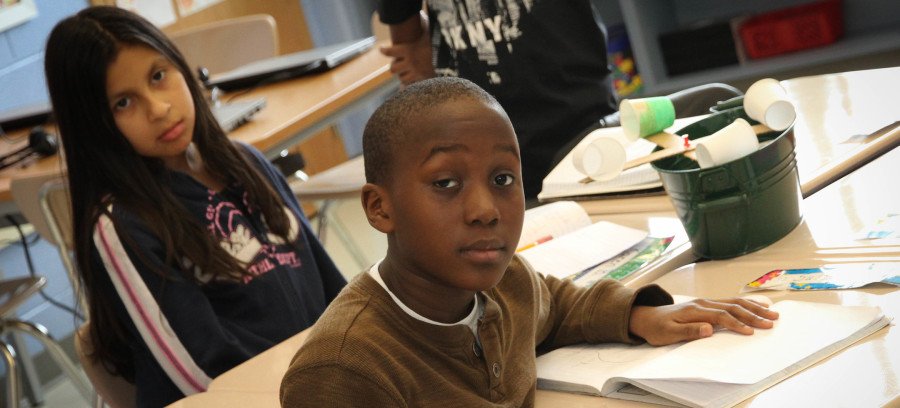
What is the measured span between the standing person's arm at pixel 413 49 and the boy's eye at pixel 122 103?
645mm

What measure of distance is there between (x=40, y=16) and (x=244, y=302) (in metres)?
2.67

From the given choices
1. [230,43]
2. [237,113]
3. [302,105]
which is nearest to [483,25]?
[302,105]

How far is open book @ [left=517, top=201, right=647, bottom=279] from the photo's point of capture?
139cm

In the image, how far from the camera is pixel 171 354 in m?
1.69

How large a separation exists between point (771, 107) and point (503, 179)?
501 mm

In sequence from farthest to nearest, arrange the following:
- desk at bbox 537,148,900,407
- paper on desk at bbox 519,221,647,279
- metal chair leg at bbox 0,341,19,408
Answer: metal chair leg at bbox 0,341,19,408
paper on desk at bbox 519,221,647,279
desk at bbox 537,148,900,407

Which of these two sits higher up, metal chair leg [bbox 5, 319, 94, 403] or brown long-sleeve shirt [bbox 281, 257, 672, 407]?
brown long-sleeve shirt [bbox 281, 257, 672, 407]

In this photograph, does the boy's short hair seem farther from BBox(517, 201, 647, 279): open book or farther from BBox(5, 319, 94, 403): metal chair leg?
BBox(5, 319, 94, 403): metal chair leg

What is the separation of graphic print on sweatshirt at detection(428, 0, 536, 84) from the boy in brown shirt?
101cm

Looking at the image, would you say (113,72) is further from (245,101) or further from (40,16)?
(40,16)

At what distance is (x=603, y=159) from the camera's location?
60.0 inches

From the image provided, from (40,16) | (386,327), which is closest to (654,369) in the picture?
(386,327)

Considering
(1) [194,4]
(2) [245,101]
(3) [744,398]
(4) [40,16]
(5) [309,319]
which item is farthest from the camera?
(1) [194,4]

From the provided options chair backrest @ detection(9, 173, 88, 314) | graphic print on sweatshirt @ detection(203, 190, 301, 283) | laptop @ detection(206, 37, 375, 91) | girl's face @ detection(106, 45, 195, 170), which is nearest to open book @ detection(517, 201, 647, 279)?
graphic print on sweatshirt @ detection(203, 190, 301, 283)
